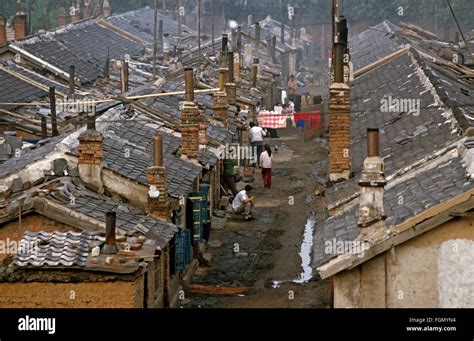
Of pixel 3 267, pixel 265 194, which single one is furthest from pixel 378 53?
pixel 3 267

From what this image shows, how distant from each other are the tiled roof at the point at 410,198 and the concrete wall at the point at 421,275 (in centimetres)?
43

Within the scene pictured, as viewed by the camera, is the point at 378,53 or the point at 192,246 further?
the point at 378,53

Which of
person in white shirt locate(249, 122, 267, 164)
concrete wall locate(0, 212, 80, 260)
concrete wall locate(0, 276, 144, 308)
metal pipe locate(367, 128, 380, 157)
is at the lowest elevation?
Result: concrete wall locate(0, 276, 144, 308)

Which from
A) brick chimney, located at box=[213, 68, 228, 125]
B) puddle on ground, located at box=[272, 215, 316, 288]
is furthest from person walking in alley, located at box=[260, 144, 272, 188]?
puddle on ground, located at box=[272, 215, 316, 288]

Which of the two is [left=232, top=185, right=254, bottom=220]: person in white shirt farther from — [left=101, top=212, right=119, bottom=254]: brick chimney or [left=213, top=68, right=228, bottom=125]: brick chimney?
[left=101, top=212, right=119, bottom=254]: brick chimney

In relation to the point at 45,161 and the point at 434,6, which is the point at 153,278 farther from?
the point at 434,6

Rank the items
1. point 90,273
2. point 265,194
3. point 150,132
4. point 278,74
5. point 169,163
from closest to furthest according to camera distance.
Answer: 1. point 90,273
2. point 169,163
3. point 150,132
4. point 265,194
5. point 278,74

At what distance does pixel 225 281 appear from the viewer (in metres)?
27.1

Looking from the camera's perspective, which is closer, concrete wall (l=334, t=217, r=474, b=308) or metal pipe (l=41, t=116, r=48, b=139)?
concrete wall (l=334, t=217, r=474, b=308)

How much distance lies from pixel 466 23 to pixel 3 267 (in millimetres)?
76450

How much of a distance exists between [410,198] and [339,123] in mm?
7259

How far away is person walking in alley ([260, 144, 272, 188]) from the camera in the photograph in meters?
39.7

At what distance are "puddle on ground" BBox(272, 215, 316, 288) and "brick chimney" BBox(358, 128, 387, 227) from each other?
791 cm

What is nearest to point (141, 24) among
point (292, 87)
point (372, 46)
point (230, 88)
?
point (292, 87)
